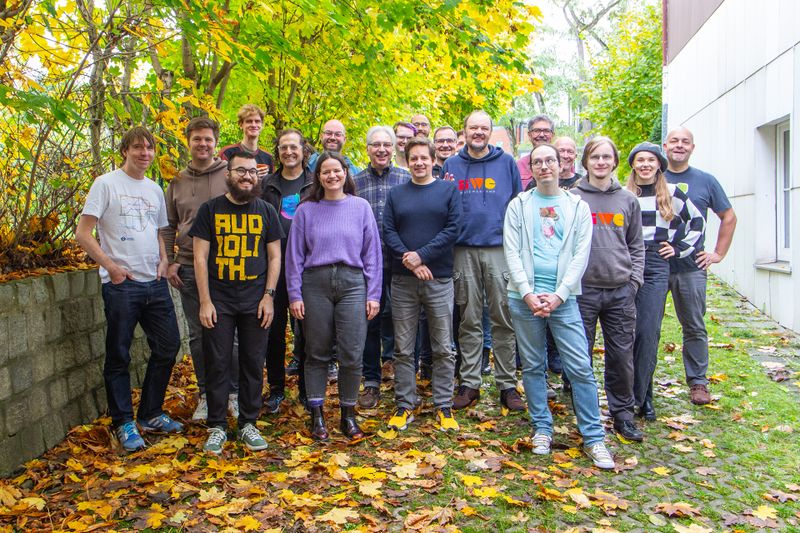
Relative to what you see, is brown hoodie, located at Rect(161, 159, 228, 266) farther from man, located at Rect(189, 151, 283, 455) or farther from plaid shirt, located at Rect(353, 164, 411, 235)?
plaid shirt, located at Rect(353, 164, 411, 235)

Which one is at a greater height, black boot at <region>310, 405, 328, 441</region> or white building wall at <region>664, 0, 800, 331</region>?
white building wall at <region>664, 0, 800, 331</region>

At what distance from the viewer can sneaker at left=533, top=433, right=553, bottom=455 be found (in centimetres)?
497

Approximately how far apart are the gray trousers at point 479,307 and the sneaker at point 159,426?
7.64ft

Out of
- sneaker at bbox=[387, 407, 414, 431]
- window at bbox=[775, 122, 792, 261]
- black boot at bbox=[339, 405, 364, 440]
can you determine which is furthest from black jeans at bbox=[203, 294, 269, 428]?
window at bbox=[775, 122, 792, 261]

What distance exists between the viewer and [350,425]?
5355 millimetres

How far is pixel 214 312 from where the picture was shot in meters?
5.07

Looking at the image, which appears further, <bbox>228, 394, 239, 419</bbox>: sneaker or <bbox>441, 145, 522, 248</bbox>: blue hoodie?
<bbox>441, 145, 522, 248</bbox>: blue hoodie

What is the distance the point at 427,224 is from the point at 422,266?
1.11ft

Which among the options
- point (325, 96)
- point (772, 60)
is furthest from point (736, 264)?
point (325, 96)

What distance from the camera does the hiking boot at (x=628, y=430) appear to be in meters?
5.22

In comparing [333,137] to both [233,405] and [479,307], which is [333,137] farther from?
[233,405]

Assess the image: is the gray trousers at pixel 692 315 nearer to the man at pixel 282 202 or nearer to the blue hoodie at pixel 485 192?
the blue hoodie at pixel 485 192

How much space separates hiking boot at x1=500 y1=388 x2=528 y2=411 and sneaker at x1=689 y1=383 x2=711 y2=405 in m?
1.45

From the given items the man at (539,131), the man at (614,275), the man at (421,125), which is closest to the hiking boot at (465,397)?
the man at (614,275)
